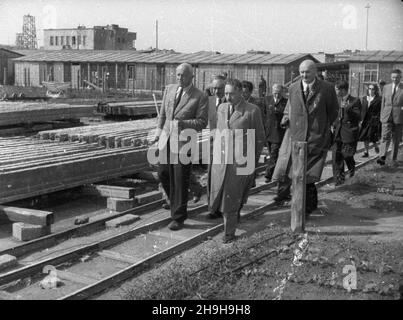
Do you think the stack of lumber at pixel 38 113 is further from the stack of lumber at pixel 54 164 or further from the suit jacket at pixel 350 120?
the suit jacket at pixel 350 120

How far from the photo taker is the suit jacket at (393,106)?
11.5m

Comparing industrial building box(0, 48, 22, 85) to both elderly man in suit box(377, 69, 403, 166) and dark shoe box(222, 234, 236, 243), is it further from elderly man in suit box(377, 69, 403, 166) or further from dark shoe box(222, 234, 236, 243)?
dark shoe box(222, 234, 236, 243)

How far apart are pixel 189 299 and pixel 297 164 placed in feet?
8.75

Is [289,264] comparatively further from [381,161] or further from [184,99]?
[381,161]

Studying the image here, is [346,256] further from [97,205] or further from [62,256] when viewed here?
[97,205]

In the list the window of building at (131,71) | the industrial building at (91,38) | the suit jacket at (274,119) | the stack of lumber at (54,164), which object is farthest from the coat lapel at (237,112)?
the industrial building at (91,38)

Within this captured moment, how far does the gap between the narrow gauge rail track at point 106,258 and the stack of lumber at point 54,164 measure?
4.21 ft

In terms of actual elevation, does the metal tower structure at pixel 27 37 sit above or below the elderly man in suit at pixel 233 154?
above

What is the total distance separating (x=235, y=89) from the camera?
252 inches

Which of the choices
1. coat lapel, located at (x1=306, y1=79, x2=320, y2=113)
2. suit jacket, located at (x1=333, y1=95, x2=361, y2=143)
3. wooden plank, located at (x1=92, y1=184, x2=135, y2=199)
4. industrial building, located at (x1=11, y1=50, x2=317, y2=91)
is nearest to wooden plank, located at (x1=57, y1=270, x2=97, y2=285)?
wooden plank, located at (x1=92, y1=184, x2=135, y2=199)

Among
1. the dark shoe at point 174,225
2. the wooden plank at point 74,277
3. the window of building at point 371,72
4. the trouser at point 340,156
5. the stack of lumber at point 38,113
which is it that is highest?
the window of building at point 371,72

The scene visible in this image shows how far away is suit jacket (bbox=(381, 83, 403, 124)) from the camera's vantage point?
11523 mm

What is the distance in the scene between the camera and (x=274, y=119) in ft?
32.1
